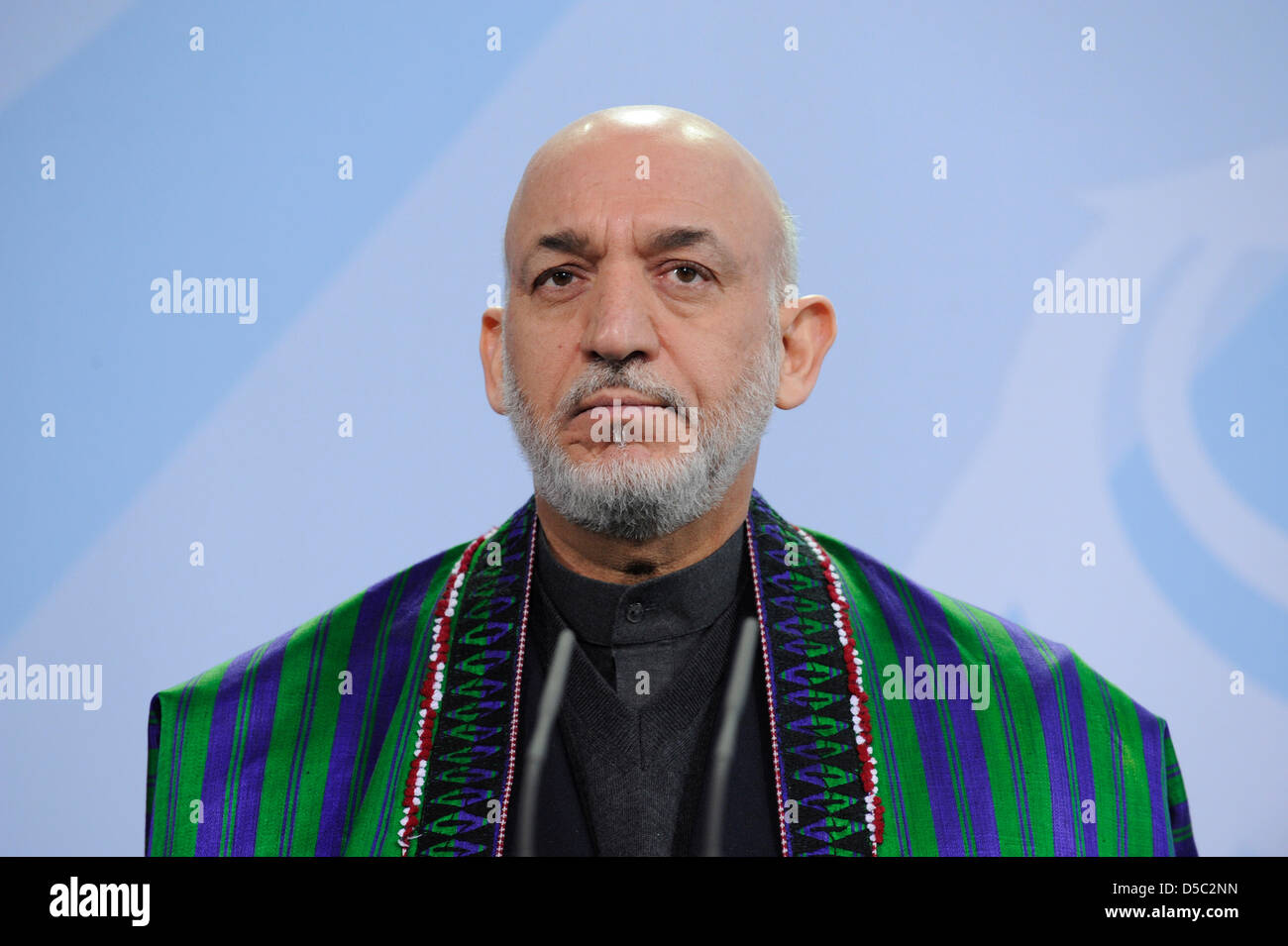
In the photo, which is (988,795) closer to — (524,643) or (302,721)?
(524,643)

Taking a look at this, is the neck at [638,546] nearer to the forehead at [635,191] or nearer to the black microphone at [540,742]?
the black microphone at [540,742]

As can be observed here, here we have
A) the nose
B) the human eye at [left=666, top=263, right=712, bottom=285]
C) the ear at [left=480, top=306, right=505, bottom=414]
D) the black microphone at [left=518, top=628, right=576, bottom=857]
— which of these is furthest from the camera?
A: the ear at [left=480, top=306, right=505, bottom=414]

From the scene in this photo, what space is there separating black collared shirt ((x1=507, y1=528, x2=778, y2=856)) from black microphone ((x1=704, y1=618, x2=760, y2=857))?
19 mm

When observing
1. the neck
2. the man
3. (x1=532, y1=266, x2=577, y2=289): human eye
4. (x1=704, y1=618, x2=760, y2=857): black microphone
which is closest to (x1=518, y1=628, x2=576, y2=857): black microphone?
the man

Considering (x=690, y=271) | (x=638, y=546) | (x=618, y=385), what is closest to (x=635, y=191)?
(x=690, y=271)

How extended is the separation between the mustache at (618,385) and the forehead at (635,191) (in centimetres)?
21

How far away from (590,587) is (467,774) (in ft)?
1.09

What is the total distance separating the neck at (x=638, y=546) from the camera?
2273 mm

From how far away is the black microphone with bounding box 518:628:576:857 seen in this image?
1.92 metres

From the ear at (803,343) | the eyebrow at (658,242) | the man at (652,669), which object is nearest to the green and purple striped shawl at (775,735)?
the man at (652,669)

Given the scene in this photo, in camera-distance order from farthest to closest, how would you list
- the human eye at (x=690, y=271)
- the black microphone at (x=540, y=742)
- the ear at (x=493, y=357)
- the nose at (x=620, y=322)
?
the ear at (x=493, y=357)
the human eye at (x=690, y=271)
the nose at (x=620, y=322)
the black microphone at (x=540, y=742)

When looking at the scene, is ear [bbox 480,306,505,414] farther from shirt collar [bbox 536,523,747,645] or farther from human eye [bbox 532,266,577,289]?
shirt collar [bbox 536,523,747,645]
